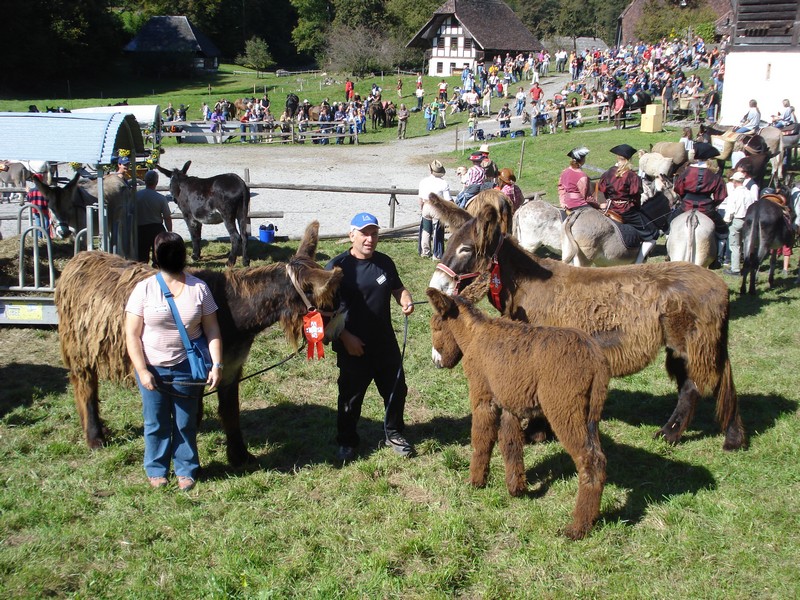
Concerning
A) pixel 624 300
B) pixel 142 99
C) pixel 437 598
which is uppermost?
pixel 142 99

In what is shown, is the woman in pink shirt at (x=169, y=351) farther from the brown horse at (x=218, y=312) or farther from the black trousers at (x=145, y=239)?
the black trousers at (x=145, y=239)

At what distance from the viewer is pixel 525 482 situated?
516cm

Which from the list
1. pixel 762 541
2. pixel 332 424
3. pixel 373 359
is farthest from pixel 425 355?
pixel 762 541

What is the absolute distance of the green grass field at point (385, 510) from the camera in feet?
14.0

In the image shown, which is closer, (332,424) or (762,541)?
(762,541)

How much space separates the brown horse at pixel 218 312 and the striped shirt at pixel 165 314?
44 cm

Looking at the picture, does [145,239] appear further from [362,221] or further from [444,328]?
[444,328]

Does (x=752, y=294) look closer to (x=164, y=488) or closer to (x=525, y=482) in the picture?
(x=525, y=482)

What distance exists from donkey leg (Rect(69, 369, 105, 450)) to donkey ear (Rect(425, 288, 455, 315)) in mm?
3128

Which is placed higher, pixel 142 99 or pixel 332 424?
pixel 142 99

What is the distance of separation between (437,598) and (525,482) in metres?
1.37

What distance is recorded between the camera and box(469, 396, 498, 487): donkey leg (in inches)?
198

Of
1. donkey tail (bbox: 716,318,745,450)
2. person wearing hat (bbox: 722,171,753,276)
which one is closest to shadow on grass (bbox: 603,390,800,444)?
donkey tail (bbox: 716,318,745,450)

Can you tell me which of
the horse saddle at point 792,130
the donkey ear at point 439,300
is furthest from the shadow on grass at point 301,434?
the horse saddle at point 792,130
